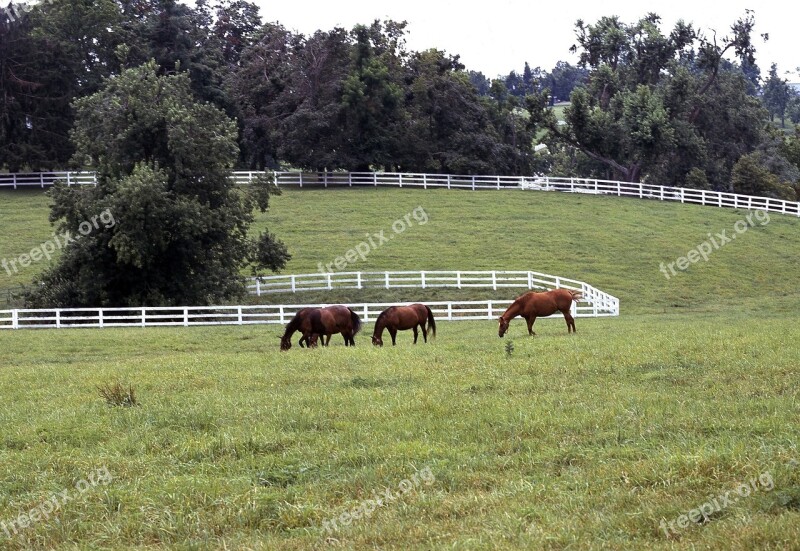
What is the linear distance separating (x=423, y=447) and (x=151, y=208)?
2493 cm

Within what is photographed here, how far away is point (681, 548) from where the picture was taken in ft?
23.4

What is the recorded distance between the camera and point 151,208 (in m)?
33.6

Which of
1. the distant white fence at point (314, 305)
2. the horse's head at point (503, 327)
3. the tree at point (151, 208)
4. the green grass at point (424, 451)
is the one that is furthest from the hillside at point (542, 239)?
the green grass at point (424, 451)

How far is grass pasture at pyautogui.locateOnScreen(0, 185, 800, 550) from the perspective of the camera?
800 centimetres

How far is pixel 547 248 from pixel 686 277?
737 centimetres

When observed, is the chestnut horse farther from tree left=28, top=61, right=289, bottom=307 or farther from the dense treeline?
the dense treeline

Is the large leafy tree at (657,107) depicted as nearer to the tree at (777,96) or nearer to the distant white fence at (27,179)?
the distant white fence at (27,179)

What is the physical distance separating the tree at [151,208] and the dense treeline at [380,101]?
29152 mm

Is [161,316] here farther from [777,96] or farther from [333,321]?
[777,96]

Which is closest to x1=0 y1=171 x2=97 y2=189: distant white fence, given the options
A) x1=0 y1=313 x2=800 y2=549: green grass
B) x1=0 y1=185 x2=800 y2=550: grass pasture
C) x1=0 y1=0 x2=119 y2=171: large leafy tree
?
x1=0 y1=0 x2=119 y2=171: large leafy tree

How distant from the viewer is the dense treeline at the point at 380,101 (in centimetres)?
6731

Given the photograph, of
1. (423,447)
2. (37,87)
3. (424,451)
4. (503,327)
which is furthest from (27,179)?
(424,451)

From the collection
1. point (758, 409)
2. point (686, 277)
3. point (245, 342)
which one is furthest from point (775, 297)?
point (758, 409)

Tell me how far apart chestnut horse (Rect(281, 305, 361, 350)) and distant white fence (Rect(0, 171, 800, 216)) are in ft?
140
